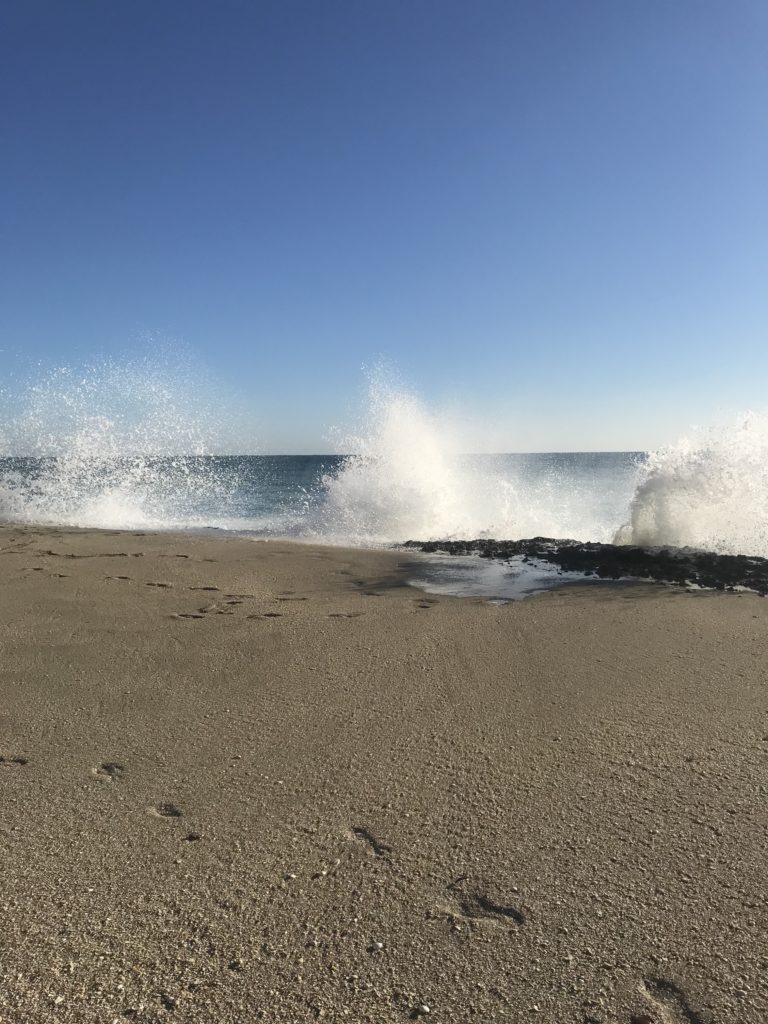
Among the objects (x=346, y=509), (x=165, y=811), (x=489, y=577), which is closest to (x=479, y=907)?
(x=165, y=811)

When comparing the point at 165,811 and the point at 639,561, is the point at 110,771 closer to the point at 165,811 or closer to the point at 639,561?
the point at 165,811

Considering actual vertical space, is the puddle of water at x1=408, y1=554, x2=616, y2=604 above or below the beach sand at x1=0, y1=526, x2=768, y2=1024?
above

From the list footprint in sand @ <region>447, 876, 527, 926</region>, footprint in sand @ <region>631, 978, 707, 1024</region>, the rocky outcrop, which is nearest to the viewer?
footprint in sand @ <region>631, 978, 707, 1024</region>

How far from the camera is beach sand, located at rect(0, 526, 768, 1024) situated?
1.81m

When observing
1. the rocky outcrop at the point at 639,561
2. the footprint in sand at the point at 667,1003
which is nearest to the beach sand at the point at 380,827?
the footprint in sand at the point at 667,1003

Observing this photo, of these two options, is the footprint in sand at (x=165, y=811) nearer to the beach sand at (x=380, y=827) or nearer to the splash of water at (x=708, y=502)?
the beach sand at (x=380, y=827)

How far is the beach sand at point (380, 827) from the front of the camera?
1.81m

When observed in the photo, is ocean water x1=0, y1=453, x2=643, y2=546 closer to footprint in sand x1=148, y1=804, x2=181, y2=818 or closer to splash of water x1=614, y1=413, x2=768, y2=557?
splash of water x1=614, y1=413, x2=768, y2=557

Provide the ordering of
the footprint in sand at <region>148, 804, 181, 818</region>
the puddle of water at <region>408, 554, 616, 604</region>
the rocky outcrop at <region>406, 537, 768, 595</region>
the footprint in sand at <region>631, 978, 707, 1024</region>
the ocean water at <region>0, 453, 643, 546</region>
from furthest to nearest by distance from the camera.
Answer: the ocean water at <region>0, 453, 643, 546</region>, the rocky outcrop at <region>406, 537, 768, 595</region>, the puddle of water at <region>408, 554, 616, 604</region>, the footprint in sand at <region>148, 804, 181, 818</region>, the footprint in sand at <region>631, 978, 707, 1024</region>

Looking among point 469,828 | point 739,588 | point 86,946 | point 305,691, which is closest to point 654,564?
point 739,588

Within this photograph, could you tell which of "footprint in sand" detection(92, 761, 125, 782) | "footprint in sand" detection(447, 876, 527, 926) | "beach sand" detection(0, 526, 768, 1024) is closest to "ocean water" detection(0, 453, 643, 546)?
"beach sand" detection(0, 526, 768, 1024)

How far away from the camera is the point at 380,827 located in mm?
2619

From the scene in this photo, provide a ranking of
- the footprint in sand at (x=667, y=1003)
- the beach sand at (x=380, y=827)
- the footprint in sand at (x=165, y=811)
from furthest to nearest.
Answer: the footprint in sand at (x=165, y=811)
the beach sand at (x=380, y=827)
the footprint in sand at (x=667, y=1003)

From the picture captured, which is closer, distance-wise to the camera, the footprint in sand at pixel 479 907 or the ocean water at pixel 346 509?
the footprint in sand at pixel 479 907
